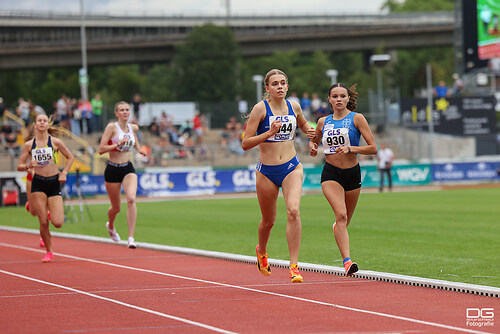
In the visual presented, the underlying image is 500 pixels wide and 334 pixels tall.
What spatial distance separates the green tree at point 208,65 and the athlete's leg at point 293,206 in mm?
65278

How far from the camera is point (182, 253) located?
50.0 ft

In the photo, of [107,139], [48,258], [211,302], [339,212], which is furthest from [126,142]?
[211,302]

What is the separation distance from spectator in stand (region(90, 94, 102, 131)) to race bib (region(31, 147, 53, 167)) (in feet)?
103

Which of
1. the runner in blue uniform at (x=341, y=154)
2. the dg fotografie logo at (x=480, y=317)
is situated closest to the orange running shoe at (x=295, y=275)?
the runner in blue uniform at (x=341, y=154)

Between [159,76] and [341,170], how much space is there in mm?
94762

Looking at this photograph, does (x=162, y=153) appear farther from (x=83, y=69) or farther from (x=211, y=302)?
(x=211, y=302)

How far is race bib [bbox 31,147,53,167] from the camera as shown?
1427 cm

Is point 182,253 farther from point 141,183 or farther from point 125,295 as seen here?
point 141,183

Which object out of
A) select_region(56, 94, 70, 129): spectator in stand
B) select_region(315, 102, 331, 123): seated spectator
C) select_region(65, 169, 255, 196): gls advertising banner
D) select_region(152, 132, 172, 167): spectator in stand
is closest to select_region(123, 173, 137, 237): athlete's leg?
select_region(65, 169, 255, 196): gls advertising banner

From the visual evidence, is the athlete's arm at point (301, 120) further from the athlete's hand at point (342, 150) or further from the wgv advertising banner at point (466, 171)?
the wgv advertising banner at point (466, 171)

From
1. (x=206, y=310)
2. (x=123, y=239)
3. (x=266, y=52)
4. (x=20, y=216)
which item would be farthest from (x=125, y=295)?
(x=266, y=52)

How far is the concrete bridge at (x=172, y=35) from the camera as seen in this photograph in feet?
247

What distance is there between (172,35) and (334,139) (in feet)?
230

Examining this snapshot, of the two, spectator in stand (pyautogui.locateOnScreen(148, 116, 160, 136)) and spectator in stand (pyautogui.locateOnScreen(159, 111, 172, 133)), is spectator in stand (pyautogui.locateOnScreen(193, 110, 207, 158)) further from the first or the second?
spectator in stand (pyautogui.locateOnScreen(148, 116, 160, 136))
